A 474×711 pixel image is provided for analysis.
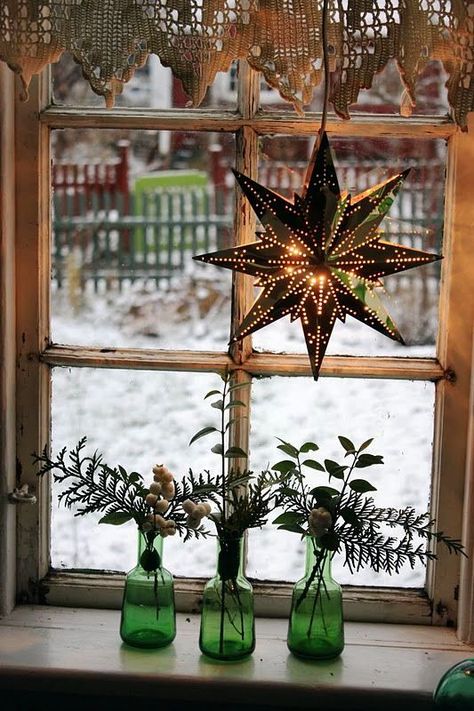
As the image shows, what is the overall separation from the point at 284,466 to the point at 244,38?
652mm

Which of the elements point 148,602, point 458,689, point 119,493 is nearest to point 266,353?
point 119,493

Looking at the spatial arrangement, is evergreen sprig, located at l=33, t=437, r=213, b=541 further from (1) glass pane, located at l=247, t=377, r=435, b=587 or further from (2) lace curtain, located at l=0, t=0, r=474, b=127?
(2) lace curtain, located at l=0, t=0, r=474, b=127

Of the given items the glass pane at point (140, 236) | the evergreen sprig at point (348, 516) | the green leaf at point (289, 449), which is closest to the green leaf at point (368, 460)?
the evergreen sprig at point (348, 516)

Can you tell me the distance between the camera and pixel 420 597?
1783 millimetres

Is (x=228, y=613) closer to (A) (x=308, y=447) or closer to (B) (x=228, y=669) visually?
(B) (x=228, y=669)

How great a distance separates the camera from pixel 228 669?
1633mm

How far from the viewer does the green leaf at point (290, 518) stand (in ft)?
5.29

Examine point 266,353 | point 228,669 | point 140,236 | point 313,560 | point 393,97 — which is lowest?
point 228,669

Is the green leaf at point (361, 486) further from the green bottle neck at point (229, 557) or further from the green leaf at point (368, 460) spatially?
the green bottle neck at point (229, 557)

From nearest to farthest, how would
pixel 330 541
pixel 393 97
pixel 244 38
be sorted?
pixel 244 38, pixel 330 541, pixel 393 97

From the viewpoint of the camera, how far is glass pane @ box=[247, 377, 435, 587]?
5.74 feet

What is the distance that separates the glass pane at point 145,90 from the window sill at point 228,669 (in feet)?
2.90

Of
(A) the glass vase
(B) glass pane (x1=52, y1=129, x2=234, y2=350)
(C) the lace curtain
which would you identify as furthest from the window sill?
(C) the lace curtain

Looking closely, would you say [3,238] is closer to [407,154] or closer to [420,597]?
[407,154]
